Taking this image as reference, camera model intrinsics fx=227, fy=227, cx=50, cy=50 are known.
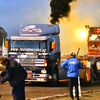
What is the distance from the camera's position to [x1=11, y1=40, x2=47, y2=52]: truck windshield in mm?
11359

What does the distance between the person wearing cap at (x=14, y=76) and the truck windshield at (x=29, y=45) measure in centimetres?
567

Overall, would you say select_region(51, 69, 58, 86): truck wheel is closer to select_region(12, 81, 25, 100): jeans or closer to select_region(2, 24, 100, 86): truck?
select_region(2, 24, 100, 86): truck

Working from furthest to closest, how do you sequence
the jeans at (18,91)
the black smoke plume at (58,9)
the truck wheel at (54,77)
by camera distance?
the black smoke plume at (58,9), the truck wheel at (54,77), the jeans at (18,91)

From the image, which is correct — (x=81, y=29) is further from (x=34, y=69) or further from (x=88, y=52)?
(x=34, y=69)

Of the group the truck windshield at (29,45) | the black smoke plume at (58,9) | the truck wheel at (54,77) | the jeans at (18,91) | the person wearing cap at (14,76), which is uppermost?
the black smoke plume at (58,9)

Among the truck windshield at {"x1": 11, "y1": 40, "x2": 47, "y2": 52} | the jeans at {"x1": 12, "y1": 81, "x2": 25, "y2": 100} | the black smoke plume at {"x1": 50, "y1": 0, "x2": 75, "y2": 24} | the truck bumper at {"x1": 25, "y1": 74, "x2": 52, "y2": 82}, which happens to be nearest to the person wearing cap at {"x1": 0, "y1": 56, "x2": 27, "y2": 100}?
the jeans at {"x1": 12, "y1": 81, "x2": 25, "y2": 100}

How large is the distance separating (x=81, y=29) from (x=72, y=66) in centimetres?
2248

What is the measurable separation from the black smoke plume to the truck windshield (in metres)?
16.8

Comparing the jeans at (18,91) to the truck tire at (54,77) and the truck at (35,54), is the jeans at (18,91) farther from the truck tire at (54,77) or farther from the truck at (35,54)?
the truck tire at (54,77)

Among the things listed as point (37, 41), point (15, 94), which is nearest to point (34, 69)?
point (37, 41)

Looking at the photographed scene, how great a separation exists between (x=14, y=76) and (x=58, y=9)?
2307 centimetres

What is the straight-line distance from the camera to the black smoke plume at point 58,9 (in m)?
27.5

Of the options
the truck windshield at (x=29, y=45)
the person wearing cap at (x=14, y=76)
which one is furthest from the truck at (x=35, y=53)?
the person wearing cap at (x=14, y=76)

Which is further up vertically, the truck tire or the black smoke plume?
the black smoke plume
